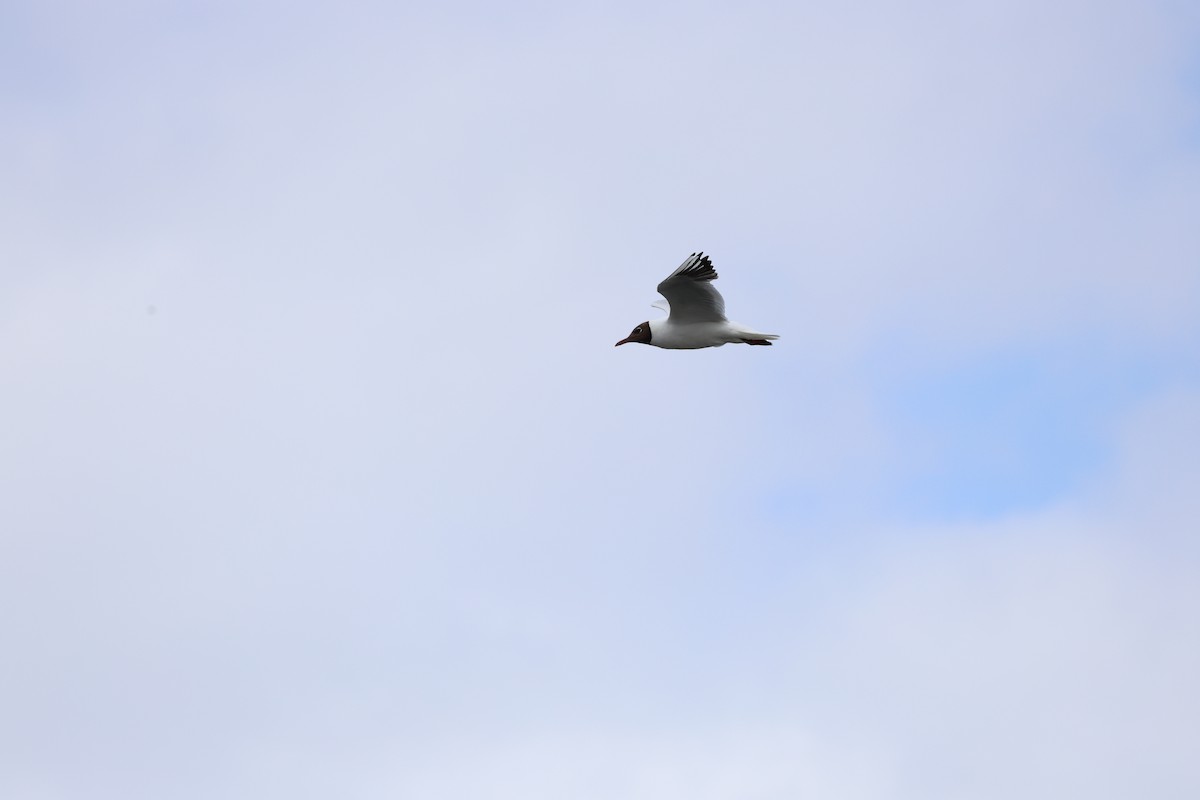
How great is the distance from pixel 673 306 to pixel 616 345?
125 inches

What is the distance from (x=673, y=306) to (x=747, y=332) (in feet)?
5.14

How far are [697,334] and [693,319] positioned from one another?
373mm

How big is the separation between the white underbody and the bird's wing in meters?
0.13

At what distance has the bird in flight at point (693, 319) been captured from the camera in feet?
116

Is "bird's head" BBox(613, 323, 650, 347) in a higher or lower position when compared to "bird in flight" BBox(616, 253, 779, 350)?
higher

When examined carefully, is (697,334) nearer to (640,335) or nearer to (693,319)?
(693,319)

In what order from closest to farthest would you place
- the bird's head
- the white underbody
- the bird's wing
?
1. the bird's wing
2. the white underbody
3. the bird's head

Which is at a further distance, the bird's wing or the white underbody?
the white underbody

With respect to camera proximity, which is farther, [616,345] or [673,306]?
[616,345]

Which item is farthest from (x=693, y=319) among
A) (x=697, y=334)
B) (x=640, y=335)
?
(x=640, y=335)

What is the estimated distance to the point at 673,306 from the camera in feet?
121

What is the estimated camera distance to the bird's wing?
3519cm

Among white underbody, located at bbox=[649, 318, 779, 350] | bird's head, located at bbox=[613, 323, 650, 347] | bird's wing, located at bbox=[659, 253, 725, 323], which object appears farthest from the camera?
Answer: bird's head, located at bbox=[613, 323, 650, 347]

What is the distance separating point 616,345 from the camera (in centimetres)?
3978
